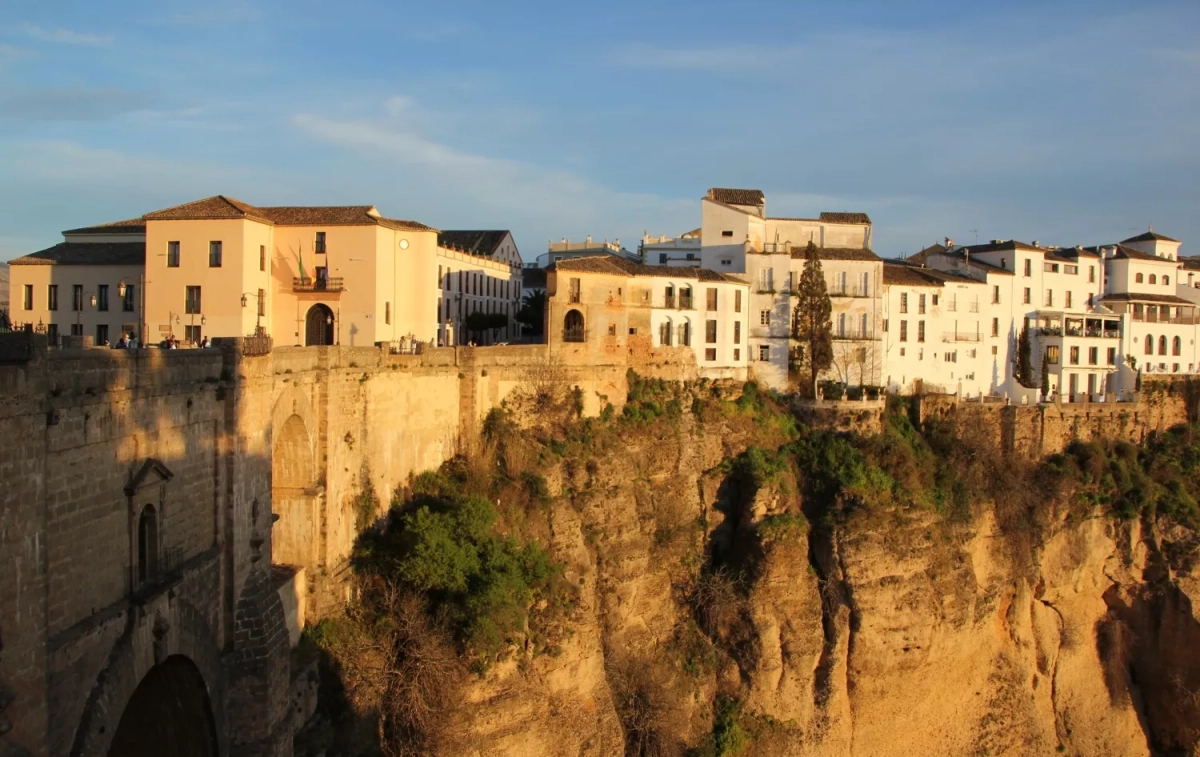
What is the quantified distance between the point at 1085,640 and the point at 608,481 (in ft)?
64.0

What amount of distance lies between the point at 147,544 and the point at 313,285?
16.0 m

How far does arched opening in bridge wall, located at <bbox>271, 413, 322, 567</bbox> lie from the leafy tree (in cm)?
2210

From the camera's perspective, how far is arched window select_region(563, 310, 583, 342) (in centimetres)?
3092

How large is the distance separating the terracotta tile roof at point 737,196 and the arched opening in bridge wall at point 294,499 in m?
24.0

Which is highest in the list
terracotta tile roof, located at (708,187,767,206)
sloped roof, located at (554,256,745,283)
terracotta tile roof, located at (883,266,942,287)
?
terracotta tile roof, located at (708,187,767,206)

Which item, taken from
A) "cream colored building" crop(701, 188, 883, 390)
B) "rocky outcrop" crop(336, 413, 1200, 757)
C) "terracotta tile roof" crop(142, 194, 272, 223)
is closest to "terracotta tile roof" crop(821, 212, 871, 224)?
"cream colored building" crop(701, 188, 883, 390)

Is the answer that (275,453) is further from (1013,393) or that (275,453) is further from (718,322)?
(1013,393)

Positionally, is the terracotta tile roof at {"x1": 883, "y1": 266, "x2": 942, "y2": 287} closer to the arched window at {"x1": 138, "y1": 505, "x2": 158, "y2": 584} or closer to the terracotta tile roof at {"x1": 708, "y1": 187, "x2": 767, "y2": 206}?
the terracotta tile roof at {"x1": 708, "y1": 187, "x2": 767, "y2": 206}

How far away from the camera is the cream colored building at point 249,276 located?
1056 inches

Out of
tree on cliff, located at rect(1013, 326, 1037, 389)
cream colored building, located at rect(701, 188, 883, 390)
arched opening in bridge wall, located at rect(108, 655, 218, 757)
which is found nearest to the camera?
arched opening in bridge wall, located at rect(108, 655, 218, 757)

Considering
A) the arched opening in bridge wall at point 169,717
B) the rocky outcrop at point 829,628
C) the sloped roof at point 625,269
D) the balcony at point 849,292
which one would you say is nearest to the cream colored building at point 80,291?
the sloped roof at point 625,269

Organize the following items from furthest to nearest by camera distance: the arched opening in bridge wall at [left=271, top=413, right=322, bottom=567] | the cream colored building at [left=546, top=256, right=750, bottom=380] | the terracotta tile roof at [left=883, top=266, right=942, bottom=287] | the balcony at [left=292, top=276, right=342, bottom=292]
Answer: the terracotta tile roof at [left=883, top=266, right=942, bottom=287] → the cream colored building at [left=546, top=256, right=750, bottom=380] → the balcony at [left=292, top=276, right=342, bottom=292] → the arched opening in bridge wall at [left=271, top=413, right=322, bottom=567]

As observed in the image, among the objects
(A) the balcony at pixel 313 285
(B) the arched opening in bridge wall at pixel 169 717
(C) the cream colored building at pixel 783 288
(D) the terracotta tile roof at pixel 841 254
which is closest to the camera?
(B) the arched opening in bridge wall at pixel 169 717

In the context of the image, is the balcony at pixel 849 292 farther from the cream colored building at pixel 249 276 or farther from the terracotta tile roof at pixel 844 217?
the cream colored building at pixel 249 276
